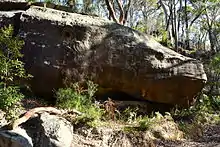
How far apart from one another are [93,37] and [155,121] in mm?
3286

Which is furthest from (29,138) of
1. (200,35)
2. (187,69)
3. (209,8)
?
(200,35)

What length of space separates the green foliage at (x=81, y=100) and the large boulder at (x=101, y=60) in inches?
19.3

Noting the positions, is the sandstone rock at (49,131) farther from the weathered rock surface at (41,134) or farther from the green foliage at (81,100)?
the green foliage at (81,100)

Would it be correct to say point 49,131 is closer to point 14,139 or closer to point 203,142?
point 14,139

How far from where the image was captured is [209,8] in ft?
80.6

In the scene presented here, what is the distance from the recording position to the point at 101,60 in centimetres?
989

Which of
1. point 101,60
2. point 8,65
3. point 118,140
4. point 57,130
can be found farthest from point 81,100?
point 8,65

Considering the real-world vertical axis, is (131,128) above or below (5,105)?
below

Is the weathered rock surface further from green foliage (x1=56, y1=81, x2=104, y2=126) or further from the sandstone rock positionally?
green foliage (x1=56, y1=81, x2=104, y2=126)

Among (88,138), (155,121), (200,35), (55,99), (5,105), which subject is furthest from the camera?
(200,35)

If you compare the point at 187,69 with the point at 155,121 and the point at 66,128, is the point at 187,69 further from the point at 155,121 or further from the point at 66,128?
the point at 66,128

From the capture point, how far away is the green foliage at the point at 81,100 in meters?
8.09

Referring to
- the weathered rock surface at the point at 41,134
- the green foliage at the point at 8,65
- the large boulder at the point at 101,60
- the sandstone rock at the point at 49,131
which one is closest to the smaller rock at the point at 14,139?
the weathered rock surface at the point at 41,134

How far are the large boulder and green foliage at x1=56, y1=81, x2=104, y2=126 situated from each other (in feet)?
1.61
